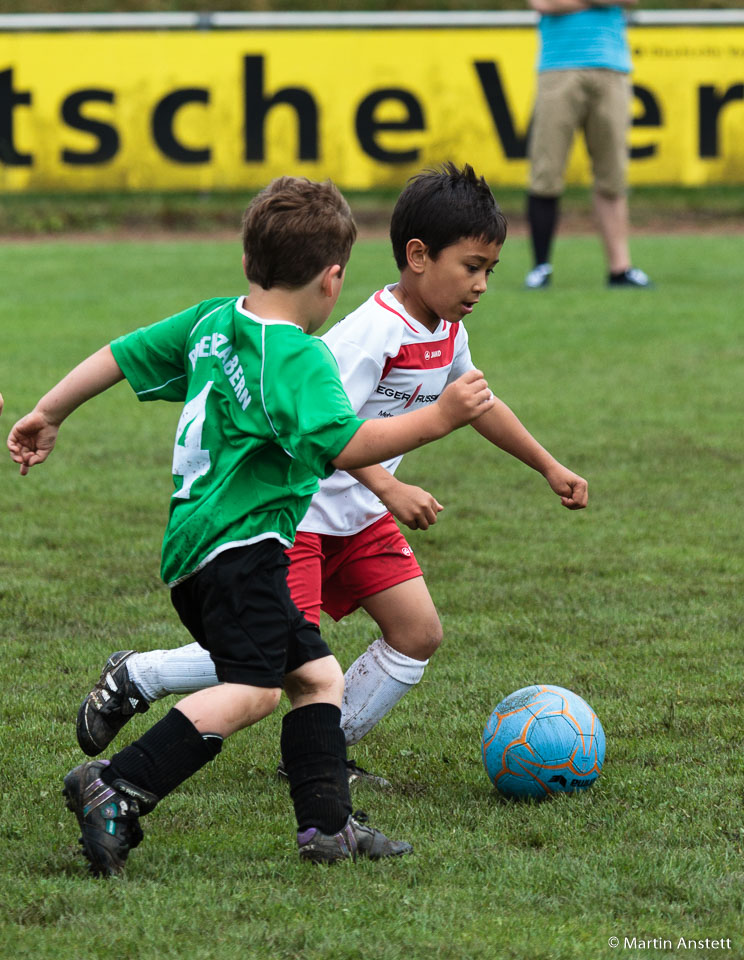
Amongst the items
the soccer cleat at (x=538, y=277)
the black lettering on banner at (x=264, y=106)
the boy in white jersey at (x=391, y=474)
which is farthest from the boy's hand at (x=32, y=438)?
the black lettering on banner at (x=264, y=106)

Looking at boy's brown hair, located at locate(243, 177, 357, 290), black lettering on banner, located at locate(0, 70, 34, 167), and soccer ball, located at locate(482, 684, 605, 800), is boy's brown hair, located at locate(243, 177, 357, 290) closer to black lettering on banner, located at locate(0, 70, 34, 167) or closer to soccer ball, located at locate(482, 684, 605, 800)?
soccer ball, located at locate(482, 684, 605, 800)

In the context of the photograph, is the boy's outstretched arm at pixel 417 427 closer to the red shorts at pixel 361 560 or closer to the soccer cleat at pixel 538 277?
the red shorts at pixel 361 560

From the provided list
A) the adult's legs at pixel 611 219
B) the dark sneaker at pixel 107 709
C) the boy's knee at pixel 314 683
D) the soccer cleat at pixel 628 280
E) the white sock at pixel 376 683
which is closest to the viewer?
the boy's knee at pixel 314 683

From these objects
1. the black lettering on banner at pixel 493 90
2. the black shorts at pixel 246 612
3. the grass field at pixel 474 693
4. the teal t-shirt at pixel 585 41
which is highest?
the teal t-shirt at pixel 585 41

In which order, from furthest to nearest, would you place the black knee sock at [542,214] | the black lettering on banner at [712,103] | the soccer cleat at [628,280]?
1. the black lettering on banner at [712,103]
2. the soccer cleat at [628,280]
3. the black knee sock at [542,214]

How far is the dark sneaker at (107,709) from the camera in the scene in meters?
3.50

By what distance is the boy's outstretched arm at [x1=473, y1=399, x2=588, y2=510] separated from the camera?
373 centimetres

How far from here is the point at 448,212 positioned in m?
3.57

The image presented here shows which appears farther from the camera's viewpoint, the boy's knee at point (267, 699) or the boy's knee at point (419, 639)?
the boy's knee at point (419, 639)

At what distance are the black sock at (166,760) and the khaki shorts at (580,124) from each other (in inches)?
347

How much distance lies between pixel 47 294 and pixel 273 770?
8.55m

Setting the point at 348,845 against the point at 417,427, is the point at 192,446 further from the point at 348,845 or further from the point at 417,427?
the point at 348,845

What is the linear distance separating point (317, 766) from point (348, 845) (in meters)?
0.18

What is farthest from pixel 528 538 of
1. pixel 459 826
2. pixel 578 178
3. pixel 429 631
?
pixel 578 178
